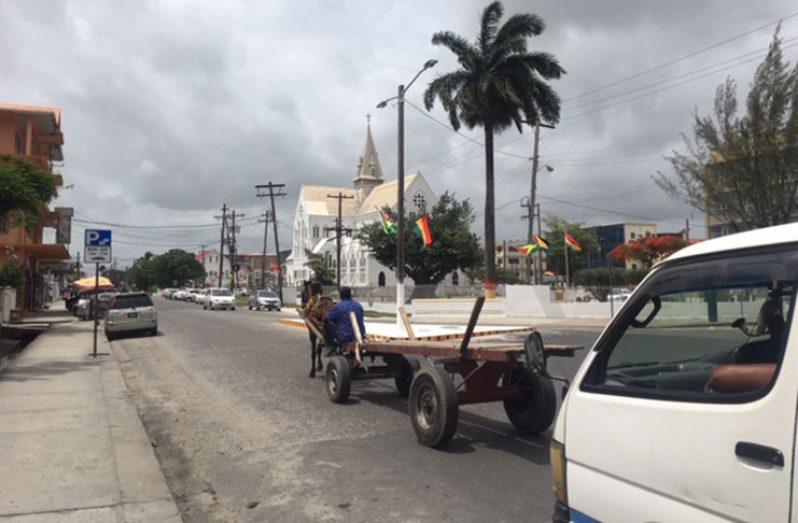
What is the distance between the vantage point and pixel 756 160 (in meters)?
18.6

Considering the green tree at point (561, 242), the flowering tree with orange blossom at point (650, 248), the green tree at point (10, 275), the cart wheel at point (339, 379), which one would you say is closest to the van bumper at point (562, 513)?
the cart wheel at point (339, 379)

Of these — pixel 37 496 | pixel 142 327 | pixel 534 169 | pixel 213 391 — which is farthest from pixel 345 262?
pixel 37 496

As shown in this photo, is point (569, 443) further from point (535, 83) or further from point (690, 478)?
point (535, 83)

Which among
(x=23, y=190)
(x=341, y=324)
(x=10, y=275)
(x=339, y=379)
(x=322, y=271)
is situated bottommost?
(x=339, y=379)

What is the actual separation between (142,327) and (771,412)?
23.2 meters

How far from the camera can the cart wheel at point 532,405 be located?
683cm

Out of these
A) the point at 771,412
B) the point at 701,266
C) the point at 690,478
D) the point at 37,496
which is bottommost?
the point at 37,496

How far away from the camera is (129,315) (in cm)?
2247

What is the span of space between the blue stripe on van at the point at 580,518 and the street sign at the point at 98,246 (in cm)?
1550

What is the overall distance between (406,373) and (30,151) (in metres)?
36.9

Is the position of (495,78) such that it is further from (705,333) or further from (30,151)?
(705,333)

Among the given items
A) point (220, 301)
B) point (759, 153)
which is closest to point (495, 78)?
point (759, 153)

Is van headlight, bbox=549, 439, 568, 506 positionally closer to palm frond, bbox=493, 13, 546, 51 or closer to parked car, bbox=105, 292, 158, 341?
parked car, bbox=105, 292, 158, 341

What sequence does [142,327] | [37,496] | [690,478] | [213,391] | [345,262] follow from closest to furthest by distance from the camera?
[690,478] < [37,496] < [213,391] < [142,327] < [345,262]
